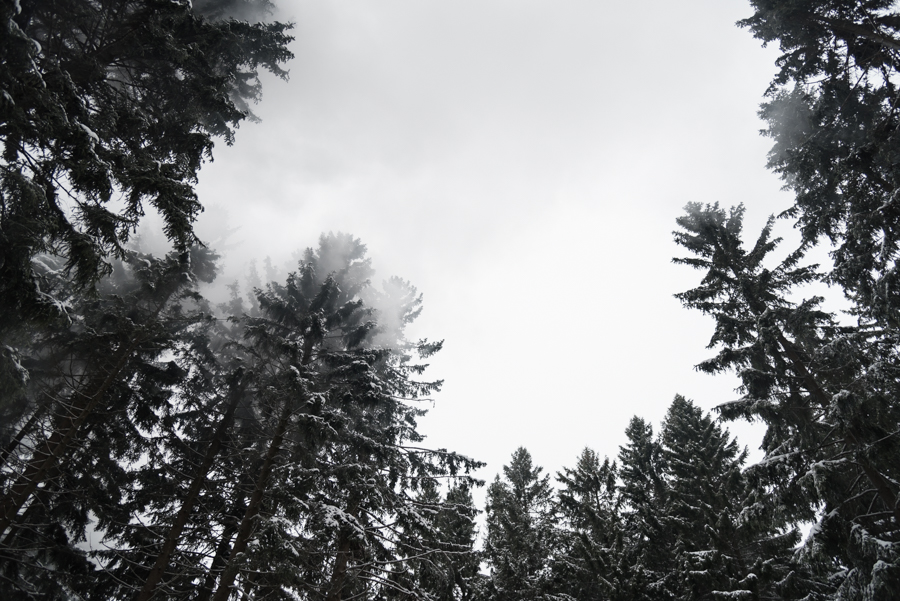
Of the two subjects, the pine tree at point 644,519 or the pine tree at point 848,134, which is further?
the pine tree at point 644,519

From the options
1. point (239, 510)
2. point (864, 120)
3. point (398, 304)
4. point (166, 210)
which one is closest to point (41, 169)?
point (166, 210)

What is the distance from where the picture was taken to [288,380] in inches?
420

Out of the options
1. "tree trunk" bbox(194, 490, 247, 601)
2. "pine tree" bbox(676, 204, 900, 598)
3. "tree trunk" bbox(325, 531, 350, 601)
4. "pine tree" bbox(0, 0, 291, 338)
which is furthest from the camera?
"tree trunk" bbox(194, 490, 247, 601)

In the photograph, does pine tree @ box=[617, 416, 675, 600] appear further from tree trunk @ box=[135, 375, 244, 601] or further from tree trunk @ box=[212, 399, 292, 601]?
tree trunk @ box=[135, 375, 244, 601]

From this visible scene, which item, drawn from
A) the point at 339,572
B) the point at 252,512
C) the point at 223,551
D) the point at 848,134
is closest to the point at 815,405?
the point at 848,134

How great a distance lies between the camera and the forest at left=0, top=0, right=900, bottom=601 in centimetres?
621

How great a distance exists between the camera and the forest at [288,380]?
6.21 meters

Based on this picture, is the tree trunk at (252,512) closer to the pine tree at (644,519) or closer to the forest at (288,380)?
the forest at (288,380)

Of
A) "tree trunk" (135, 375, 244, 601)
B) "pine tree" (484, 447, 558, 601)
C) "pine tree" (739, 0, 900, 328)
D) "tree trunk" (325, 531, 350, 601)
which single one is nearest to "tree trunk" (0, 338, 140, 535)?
"tree trunk" (135, 375, 244, 601)

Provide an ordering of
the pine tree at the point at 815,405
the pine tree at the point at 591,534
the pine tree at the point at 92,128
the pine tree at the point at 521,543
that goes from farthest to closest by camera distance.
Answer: the pine tree at the point at 521,543 < the pine tree at the point at 591,534 < the pine tree at the point at 815,405 < the pine tree at the point at 92,128

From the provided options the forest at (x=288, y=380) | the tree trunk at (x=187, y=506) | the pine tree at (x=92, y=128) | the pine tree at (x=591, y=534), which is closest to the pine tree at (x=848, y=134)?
the forest at (x=288, y=380)

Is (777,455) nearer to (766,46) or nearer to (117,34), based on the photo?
(766,46)

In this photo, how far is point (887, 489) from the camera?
9.05 meters

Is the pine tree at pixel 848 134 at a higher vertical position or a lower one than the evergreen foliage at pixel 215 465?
higher
